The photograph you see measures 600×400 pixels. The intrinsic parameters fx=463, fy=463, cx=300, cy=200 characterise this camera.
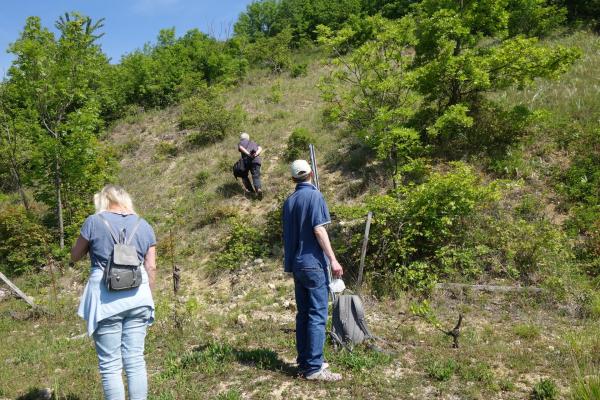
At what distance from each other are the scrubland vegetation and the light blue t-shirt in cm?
125

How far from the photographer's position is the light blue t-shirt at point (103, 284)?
Result: 3.38 metres

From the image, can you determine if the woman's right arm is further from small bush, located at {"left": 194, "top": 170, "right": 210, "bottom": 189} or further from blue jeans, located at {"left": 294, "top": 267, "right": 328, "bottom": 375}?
small bush, located at {"left": 194, "top": 170, "right": 210, "bottom": 189}

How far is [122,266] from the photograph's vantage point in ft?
11.2

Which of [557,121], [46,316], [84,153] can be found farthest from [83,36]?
[557,121]

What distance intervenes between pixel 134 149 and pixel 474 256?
1396 cm

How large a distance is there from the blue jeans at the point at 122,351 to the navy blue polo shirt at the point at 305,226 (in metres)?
1.35

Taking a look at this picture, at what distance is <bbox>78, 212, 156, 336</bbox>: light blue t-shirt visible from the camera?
3379 mm

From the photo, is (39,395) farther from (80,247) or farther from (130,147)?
(130,147)

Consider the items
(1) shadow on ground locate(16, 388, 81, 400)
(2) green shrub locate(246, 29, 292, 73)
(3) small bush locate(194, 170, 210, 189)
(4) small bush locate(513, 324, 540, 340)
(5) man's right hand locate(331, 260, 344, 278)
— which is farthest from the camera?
(2) green shrub locate(246, 29, 292, 73)

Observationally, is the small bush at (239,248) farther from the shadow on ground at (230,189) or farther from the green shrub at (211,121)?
the green shrub at (211,121)

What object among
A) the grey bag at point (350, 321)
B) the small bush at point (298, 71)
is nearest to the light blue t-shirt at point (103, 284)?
the grey bag at point (350, 321)

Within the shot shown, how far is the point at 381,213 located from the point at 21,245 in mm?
9052

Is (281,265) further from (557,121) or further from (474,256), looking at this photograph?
(557,121)

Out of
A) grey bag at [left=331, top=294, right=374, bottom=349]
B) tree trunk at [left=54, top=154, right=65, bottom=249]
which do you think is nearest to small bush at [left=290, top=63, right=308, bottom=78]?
tree trunk at [left=54, top=154, right=65, bottom=249]
